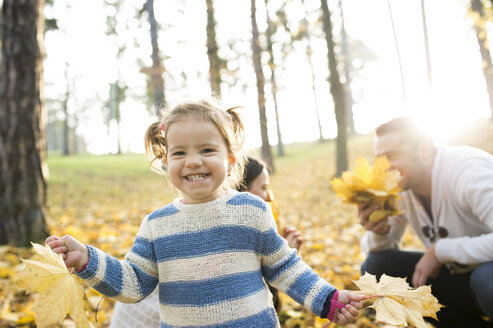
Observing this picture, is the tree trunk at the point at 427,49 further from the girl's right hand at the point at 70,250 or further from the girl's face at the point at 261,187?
the girl's right hand at the point at 70,250

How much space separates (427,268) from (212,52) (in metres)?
9.05

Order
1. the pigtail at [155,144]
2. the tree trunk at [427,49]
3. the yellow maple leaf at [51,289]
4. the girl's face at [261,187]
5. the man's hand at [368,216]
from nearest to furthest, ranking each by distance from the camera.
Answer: the yellow maple leaf at [51,289], the pigtail at [155,144], the man's hand at [368,216], the girl's face at [261,187], the tree trunk at [427,49]

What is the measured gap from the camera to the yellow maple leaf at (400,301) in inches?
45.2

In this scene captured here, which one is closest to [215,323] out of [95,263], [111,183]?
[95,263]

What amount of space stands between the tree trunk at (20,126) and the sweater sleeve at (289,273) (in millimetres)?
3622

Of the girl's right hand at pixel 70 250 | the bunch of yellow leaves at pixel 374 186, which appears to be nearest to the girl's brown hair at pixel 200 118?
the girl's right hand at pixel 70 250

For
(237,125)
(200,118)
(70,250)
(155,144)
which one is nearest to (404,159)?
(237,125)

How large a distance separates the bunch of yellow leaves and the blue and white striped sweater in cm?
80

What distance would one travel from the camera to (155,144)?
65.6 inches

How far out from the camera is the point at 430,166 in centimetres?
227

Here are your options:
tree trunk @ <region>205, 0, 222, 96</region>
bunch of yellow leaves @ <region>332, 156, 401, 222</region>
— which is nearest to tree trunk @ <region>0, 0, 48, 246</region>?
bunch of yellow leaves @ <region>332, 156, 401, 222</region>

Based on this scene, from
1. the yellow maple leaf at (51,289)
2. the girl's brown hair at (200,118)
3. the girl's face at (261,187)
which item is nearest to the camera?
the yellow maple leaf at (51,289)

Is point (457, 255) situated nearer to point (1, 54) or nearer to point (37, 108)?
point (37, 108)

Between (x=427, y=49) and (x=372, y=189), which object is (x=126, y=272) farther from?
(x=427, y=49)
